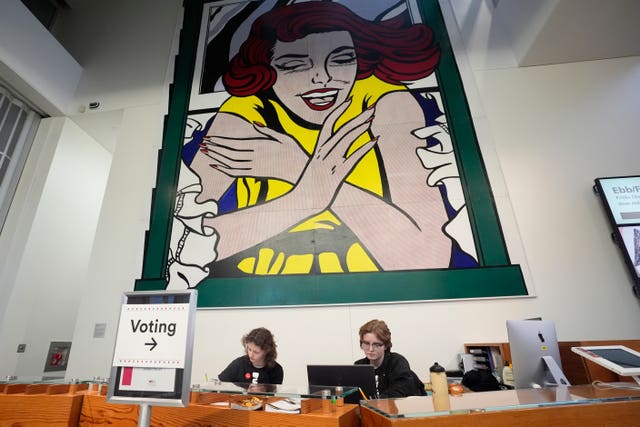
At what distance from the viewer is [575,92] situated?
3.74 meters

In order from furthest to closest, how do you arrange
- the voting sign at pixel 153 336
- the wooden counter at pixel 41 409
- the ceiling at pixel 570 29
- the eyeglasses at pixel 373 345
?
the ceiling at pixel 570 29
the eyeglasses at pixel 373 345
the wooden counter at pixel 41 409
the voting sign at pixel 153 336

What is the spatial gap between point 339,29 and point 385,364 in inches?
155

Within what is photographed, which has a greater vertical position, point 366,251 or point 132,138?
point 132,138

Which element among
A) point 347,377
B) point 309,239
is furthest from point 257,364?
point 347,377

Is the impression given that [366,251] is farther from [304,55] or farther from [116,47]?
[116,47]

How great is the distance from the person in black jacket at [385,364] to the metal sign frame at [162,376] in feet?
5.10

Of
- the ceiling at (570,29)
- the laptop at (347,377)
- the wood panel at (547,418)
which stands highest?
the ceiling at (570,29)

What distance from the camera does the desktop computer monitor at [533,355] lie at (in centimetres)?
169

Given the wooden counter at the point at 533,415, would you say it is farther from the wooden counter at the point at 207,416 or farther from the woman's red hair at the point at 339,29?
the woman's red hair at the point at 339,29

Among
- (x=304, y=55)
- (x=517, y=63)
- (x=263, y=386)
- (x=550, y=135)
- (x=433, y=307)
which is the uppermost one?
(x=304, y=55)

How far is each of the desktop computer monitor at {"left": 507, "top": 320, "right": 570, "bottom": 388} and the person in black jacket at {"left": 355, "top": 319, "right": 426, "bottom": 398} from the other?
2.22ft

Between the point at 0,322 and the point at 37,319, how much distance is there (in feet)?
1.09

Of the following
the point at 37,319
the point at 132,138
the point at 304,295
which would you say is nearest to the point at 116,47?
the point at 132,138

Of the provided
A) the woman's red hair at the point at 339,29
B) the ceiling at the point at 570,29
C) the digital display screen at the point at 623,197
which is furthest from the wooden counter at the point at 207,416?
the ceiling at the point at 570,29
